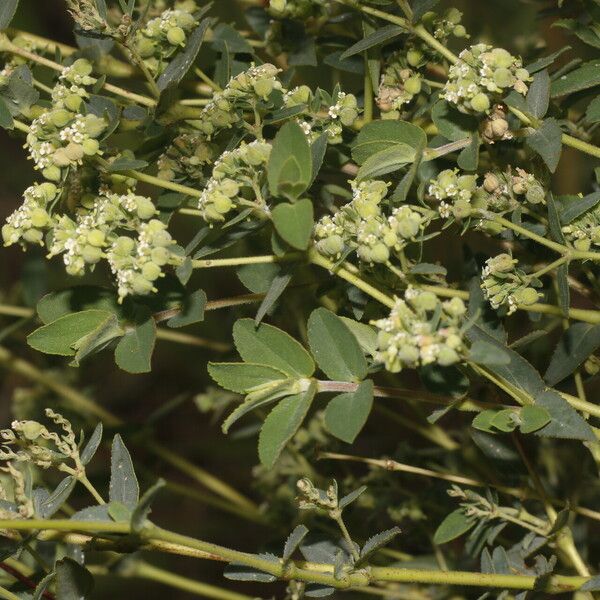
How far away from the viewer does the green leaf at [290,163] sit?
1.01 metres

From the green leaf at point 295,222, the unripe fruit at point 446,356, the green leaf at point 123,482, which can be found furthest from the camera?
the green leaf at point 123,482

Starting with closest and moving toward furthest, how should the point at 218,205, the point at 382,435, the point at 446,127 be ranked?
the point at 218,205
the point at 446,127
the point at 382,435

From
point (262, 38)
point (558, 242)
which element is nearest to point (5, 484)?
point (262, 38)

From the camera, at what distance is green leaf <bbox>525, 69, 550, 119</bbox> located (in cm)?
111

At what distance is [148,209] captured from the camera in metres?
1.08

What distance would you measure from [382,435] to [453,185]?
121 centimetres

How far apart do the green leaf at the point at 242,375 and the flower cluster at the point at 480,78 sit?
0.39 metres

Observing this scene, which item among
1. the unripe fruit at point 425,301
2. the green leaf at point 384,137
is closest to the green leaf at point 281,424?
the unripe fruit at point 425,301

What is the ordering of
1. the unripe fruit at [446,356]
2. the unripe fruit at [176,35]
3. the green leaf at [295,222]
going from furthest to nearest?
the unripe fruit at [176,35]
the green leaf at [295,222]
the unripe fruit at [446,356]

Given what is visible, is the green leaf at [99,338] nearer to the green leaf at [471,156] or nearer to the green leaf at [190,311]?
the green leaf at [190,311]

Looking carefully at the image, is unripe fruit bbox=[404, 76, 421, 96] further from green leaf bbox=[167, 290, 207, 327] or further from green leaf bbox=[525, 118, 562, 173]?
green leaf bbox=[167, 290, 207, 327]

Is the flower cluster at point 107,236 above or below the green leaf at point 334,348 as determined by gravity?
above

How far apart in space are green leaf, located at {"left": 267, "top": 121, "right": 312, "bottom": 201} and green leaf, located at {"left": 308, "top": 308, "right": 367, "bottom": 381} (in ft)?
0.51

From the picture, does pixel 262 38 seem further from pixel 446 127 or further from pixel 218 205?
pixel 218 205
